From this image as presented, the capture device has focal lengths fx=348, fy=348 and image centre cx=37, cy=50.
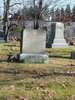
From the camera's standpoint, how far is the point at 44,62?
13.4m

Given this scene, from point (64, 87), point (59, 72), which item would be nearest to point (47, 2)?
point (59, 72)

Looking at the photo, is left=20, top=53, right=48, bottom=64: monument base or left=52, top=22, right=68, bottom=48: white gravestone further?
left=52, top=22, right=68, bottom=48: white gravestone

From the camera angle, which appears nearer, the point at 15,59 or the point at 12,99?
the point at 12,99

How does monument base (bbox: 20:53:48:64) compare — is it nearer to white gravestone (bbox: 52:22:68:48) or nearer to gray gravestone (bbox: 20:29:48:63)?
gray gravestone (bbox: 20:29:48:63)

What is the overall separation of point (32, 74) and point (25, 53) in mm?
3372

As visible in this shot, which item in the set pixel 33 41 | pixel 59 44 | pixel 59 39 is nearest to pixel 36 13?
pixel 59 39

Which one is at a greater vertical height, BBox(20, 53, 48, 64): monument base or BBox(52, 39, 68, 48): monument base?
BBox(20, 53, 48, 64): monument base

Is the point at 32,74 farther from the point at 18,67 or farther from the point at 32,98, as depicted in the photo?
the point at 32,98

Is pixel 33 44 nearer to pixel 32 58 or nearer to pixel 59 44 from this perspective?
pixel 32 58

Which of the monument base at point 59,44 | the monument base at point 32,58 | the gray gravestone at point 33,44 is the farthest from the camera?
the monument base at point 59,44

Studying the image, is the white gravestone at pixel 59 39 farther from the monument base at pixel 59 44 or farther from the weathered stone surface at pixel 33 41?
the weathered stone surface at pixel 33 41

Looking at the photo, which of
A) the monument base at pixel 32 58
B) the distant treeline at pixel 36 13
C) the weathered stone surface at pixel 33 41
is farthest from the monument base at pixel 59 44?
the monument base at pixel 32 58

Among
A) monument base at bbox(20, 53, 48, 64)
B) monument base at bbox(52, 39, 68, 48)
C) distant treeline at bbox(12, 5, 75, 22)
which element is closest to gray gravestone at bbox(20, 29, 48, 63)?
monument base at bbox(20, 53, 48, 64)

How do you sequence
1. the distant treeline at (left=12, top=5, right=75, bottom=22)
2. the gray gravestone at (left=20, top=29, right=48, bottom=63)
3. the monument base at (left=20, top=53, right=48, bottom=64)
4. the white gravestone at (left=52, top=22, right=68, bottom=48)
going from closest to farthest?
the monument base at (left=20, top=53, right=48, bottom=64) → the gray gravestone at (left=20, top=29, right=48, bottom=63) → the white gravestone at (left=52, top=22, right=68, bottom=48) → the distant treeline at (left=12, top=5, right=75, bottom=22)
